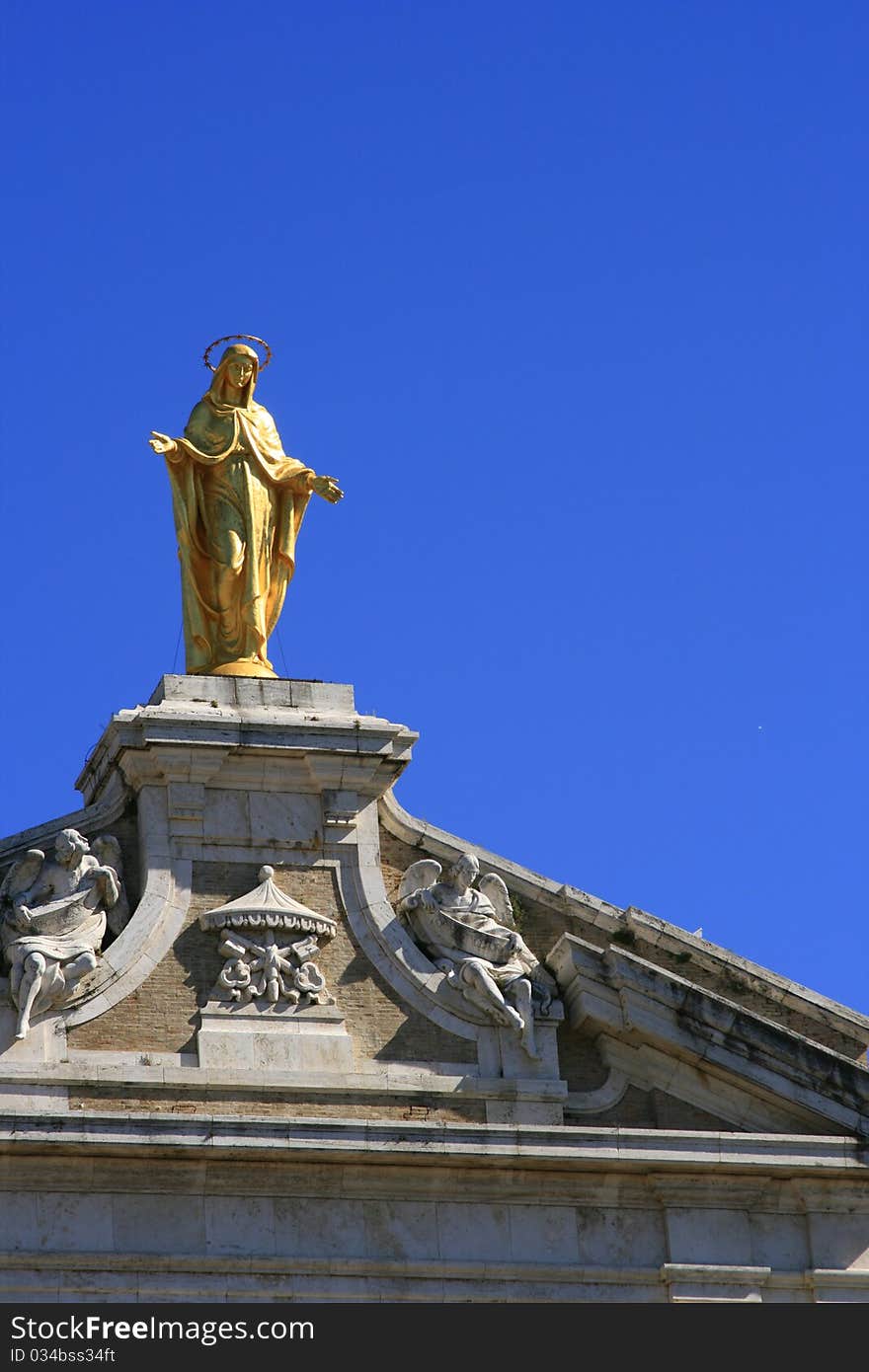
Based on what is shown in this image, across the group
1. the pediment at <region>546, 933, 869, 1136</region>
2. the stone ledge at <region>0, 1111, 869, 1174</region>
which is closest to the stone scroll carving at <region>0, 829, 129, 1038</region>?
the stone ledge at <region>0, 1111, 869, 1174</region>

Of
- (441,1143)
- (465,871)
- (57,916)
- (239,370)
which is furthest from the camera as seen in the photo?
(239,370)

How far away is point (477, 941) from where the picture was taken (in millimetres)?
25969

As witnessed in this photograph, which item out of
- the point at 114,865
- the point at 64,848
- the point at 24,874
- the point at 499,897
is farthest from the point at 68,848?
the point at 499,897

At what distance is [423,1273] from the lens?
24.6 metres

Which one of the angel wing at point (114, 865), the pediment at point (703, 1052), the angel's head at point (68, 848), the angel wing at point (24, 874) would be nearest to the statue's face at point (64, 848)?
the angel's head at point (68, 848)

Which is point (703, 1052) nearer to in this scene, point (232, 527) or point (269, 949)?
point (269, 949)

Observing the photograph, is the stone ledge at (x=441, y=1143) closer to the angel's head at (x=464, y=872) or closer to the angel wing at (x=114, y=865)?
the angel wing at (x=114, y=865)

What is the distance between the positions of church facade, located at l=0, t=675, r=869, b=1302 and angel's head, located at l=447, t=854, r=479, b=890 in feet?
0.09

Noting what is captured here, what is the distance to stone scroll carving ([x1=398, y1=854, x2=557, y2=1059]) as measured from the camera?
25.7m

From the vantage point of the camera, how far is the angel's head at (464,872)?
1029 inches

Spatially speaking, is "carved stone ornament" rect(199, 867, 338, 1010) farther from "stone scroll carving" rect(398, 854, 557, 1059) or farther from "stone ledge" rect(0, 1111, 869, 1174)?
"stone ledge" rect(0, 1111, 869, 1174)

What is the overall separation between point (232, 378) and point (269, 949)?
15.5 ft

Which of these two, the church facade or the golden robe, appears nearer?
the church facade

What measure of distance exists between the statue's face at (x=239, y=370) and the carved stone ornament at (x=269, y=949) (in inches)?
164
